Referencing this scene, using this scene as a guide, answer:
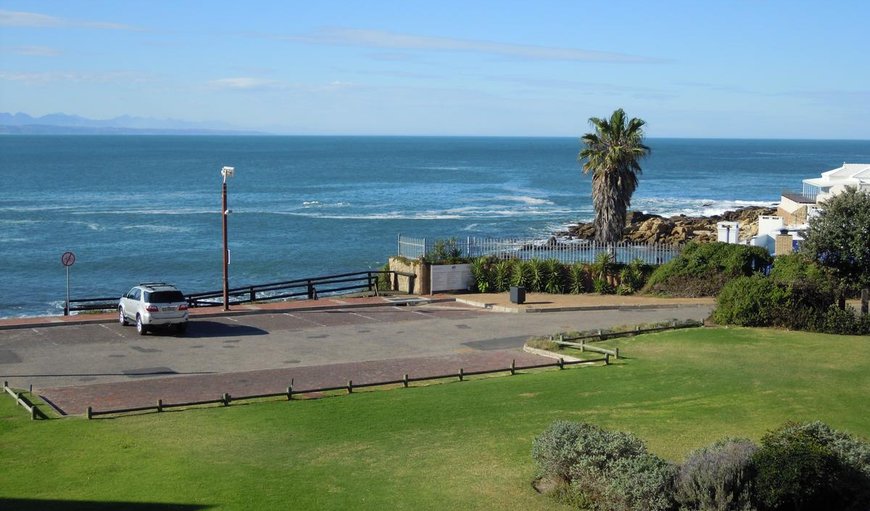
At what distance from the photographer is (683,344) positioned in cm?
2841

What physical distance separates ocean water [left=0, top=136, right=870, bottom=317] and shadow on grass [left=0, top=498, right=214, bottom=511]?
1451 inches

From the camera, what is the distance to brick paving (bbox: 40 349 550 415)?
21.9 metres

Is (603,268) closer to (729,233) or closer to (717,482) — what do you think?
(729,233)

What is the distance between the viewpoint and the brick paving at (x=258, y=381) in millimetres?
21891

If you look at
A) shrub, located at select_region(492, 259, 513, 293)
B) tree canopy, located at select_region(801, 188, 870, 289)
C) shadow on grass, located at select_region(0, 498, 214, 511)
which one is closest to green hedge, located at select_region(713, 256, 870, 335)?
tree canopy, located at select_region(801, 188, 870, 289)

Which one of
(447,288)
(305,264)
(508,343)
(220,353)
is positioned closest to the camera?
(220,353)

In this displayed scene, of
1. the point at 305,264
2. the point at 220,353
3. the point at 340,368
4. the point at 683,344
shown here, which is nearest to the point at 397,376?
the point at 340,368

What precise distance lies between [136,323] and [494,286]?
14528 mm

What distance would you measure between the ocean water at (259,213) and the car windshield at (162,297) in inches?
841

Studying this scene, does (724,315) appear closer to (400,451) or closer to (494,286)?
(494,286)

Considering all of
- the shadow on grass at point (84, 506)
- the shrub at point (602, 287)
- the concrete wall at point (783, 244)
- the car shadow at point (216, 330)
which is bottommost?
the car shadow at point (216, 330)

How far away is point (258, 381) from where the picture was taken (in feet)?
78.8

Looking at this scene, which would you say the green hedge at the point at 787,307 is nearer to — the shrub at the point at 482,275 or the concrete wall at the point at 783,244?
the shrub at the point at 482,275

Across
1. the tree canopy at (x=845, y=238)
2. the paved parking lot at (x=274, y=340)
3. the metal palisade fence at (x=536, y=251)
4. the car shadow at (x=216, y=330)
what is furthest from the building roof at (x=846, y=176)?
the car shadow at (x=216, y=330)
